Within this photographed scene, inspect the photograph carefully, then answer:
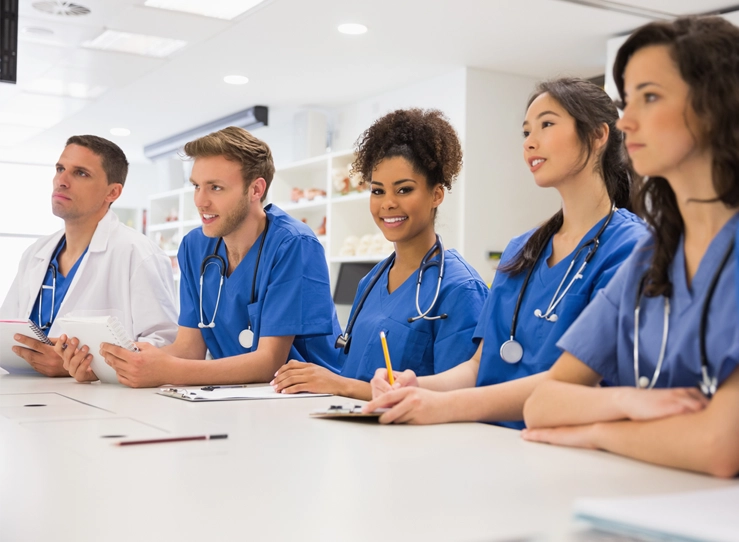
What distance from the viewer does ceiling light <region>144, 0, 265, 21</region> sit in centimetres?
440

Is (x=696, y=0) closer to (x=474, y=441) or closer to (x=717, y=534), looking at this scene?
(x=474, y=441)

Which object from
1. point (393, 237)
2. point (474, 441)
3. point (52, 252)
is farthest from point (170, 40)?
point (474, 441)

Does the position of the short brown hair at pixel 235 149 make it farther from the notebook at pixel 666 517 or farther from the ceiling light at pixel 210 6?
the ceiling light at pixel 210 6

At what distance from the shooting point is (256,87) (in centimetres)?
613

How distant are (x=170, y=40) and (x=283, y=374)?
3.64 m

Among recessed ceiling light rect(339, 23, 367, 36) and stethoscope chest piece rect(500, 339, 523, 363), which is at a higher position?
recessed ceiling light rect(339, 23, 367, 36)

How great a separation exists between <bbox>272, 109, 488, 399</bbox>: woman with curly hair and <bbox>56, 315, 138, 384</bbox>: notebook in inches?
17.9

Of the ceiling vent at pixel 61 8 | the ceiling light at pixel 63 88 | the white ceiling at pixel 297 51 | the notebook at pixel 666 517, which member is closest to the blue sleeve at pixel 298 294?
the notebook at pixel 666 517

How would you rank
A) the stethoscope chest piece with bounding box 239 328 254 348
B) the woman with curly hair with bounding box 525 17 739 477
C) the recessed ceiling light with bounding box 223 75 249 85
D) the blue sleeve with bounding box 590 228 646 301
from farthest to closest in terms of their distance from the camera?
the recessed ceiling light with bounding box 223 75 249 85 → the stethoscope chest piece with bounding box 239 328 254 348 → the blue sleeve with bounding box 590 228 646 301 → the woman with curly hair with bounding box 525 17 739 477

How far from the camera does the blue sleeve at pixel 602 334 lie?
1.37 m

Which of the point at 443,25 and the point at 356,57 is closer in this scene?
the point at 443,25

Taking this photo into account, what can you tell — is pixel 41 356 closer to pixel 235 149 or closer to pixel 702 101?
pixel 235 149

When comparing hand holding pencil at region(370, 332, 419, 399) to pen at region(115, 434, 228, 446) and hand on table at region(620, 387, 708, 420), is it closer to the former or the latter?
pen at region(115, 434, 228, 446)

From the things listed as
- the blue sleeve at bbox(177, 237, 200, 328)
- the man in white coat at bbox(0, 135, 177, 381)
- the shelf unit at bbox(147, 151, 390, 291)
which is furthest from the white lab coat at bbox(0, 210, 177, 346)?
the shelf unit at bbox(147, 151, 390, 291)
